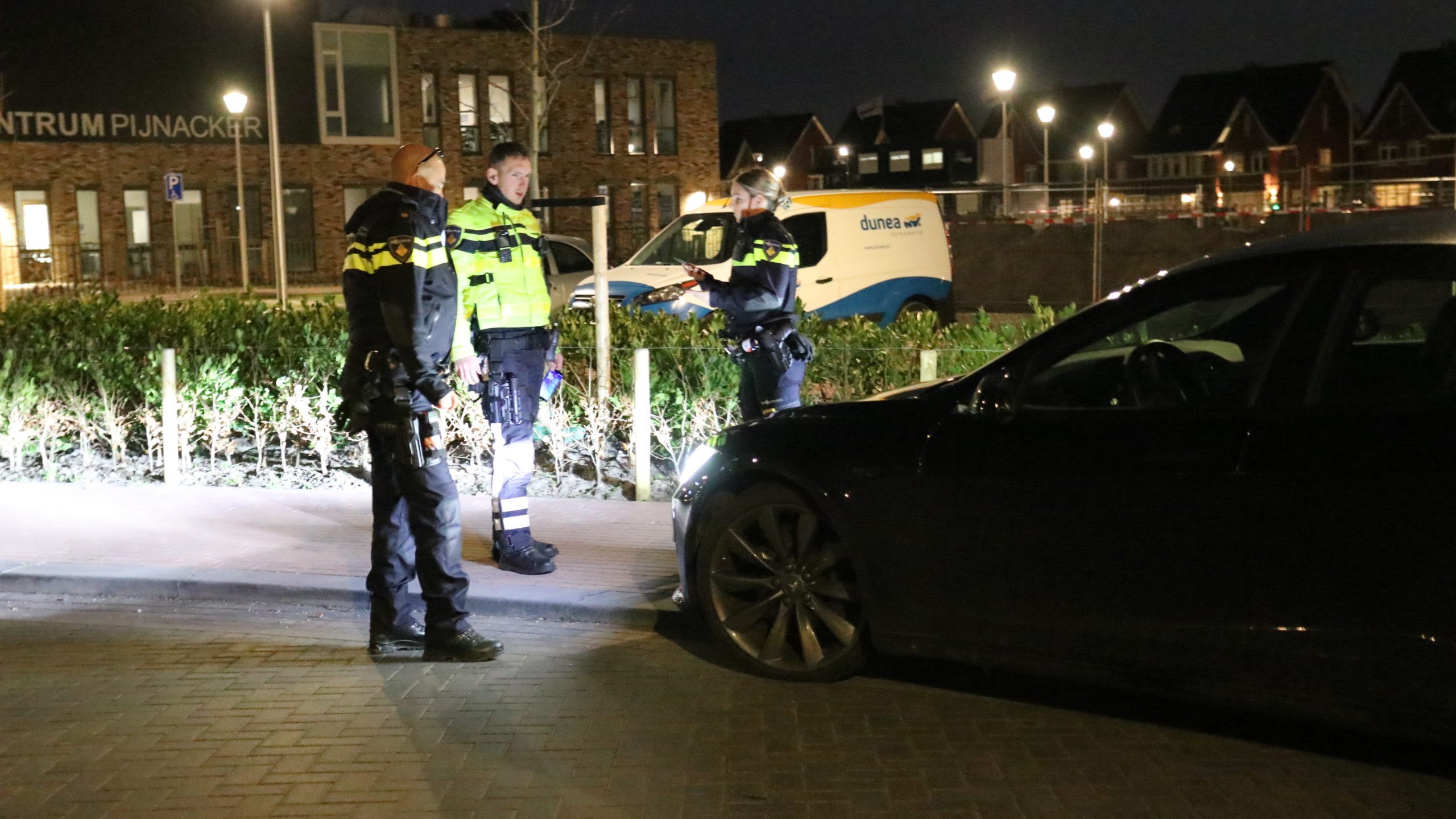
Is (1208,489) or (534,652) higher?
(1208,489)

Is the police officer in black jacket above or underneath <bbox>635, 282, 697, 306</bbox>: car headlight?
underneath

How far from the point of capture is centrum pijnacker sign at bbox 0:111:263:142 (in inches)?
1443

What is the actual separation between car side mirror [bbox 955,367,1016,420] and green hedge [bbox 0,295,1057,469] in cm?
410

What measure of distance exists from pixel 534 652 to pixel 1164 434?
2775 millimetres

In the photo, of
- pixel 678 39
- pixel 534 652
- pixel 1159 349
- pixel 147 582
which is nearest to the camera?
pixel 1159 349

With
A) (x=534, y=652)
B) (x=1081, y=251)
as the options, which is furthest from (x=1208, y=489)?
(x=1081, y=251)

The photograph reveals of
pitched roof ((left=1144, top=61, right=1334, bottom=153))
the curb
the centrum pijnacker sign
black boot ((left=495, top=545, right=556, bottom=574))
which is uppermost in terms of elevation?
pitched roof ((left=1144, top=61, right=1334, bottom=153))

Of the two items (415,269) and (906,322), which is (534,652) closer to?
(415,269)

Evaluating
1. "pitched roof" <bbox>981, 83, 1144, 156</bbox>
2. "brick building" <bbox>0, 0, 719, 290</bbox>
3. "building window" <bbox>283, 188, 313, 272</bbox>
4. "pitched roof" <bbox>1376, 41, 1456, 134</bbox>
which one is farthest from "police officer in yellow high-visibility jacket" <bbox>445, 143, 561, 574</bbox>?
"pitched roof" <bbox>981, 83, 1144, 156</bbox>

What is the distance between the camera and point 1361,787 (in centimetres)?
433

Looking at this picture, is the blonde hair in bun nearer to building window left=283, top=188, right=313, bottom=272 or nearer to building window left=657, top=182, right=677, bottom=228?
building window left=283, top=188, right=313, bottom=272

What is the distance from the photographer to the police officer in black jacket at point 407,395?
5.66 meters

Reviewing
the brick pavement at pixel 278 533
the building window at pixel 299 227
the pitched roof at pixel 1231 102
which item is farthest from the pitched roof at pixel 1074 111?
the brick pavement at pixel 278 533

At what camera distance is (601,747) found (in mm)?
4809
